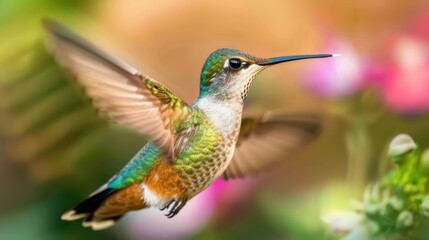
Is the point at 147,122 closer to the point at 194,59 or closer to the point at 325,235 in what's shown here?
the point at 325,235

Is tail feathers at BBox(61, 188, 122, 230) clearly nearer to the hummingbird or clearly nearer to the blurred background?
the hummingbird

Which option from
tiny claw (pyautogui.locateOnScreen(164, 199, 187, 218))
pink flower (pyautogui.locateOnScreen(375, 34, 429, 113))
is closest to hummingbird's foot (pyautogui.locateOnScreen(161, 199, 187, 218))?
tiny claw (pyautogui.locateOnScreen(164, 199, 187, 218))

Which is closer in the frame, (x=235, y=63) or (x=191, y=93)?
(x=235, y=63)

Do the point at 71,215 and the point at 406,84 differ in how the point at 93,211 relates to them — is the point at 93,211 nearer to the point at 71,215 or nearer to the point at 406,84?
the point at 71,215

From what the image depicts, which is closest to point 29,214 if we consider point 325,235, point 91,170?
point 91,170

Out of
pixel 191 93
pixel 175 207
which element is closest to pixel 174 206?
pixel 175 207

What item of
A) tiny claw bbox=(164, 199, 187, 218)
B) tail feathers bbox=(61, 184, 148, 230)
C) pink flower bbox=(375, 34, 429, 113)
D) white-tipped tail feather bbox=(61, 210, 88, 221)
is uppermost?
white-tipped tail feather bbox=(61, 210, 88, 221)
